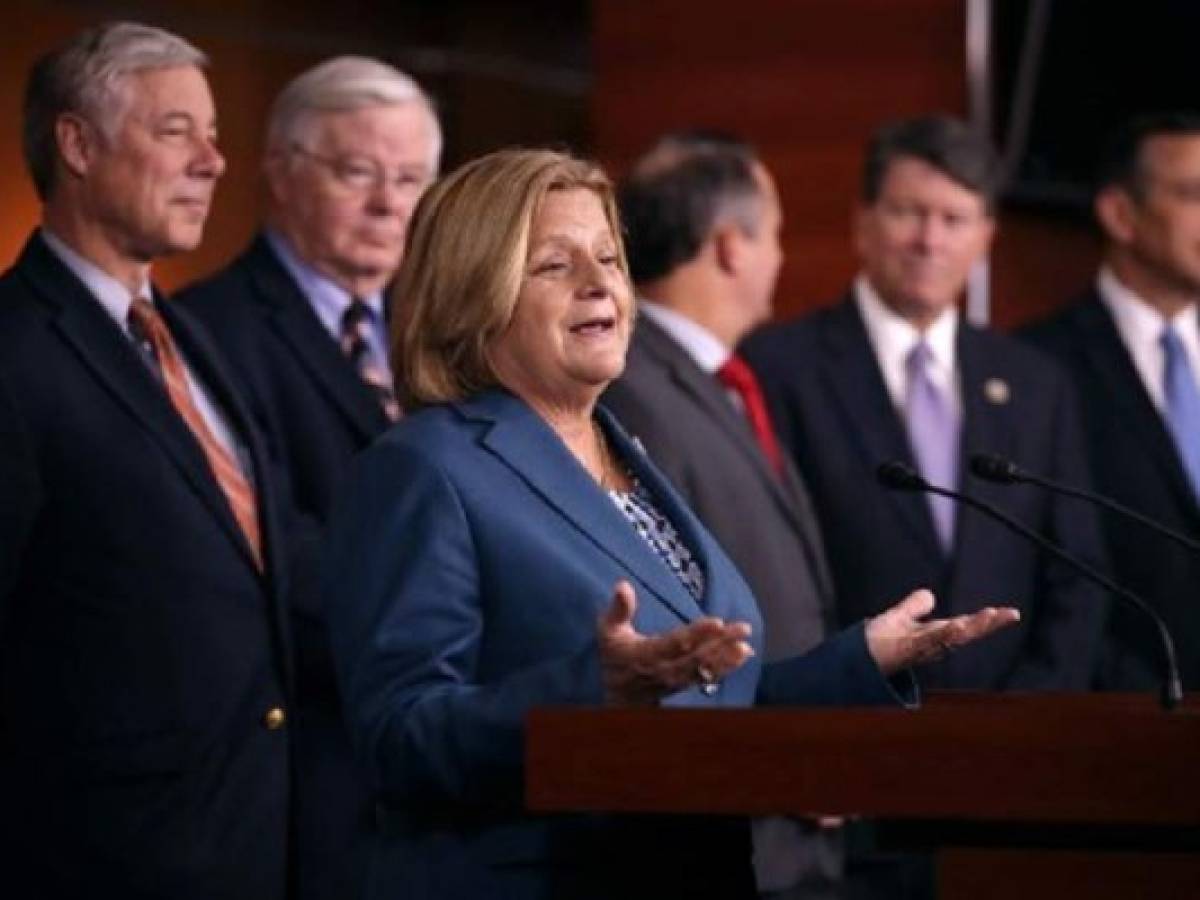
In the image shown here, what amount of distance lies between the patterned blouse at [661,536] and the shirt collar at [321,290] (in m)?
1.62

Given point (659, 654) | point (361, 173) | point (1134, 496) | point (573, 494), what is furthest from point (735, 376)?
point (659, 654)

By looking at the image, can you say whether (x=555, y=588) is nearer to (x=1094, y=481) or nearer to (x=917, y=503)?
(x=917, y=503)

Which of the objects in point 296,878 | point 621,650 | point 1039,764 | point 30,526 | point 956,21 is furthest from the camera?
point 956,21

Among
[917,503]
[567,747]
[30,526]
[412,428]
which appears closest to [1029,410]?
[917,503]

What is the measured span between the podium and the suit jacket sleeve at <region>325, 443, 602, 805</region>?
206 mm

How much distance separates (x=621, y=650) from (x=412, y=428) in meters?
0.48

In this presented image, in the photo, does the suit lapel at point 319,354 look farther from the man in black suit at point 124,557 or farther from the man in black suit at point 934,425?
the man in black suit at point 934,425

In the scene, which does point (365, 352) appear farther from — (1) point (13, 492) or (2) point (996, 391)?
(2) point (996, 391)

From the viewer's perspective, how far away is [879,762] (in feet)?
9.68

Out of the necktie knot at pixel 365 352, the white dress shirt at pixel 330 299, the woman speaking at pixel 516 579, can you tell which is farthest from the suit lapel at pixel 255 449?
the woman speaking at pixel 516 579

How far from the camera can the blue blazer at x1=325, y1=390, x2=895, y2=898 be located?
3328 mm

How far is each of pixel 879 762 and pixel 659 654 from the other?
239mm

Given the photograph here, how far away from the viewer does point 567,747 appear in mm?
3064

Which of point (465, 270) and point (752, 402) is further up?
point (465, 270)
